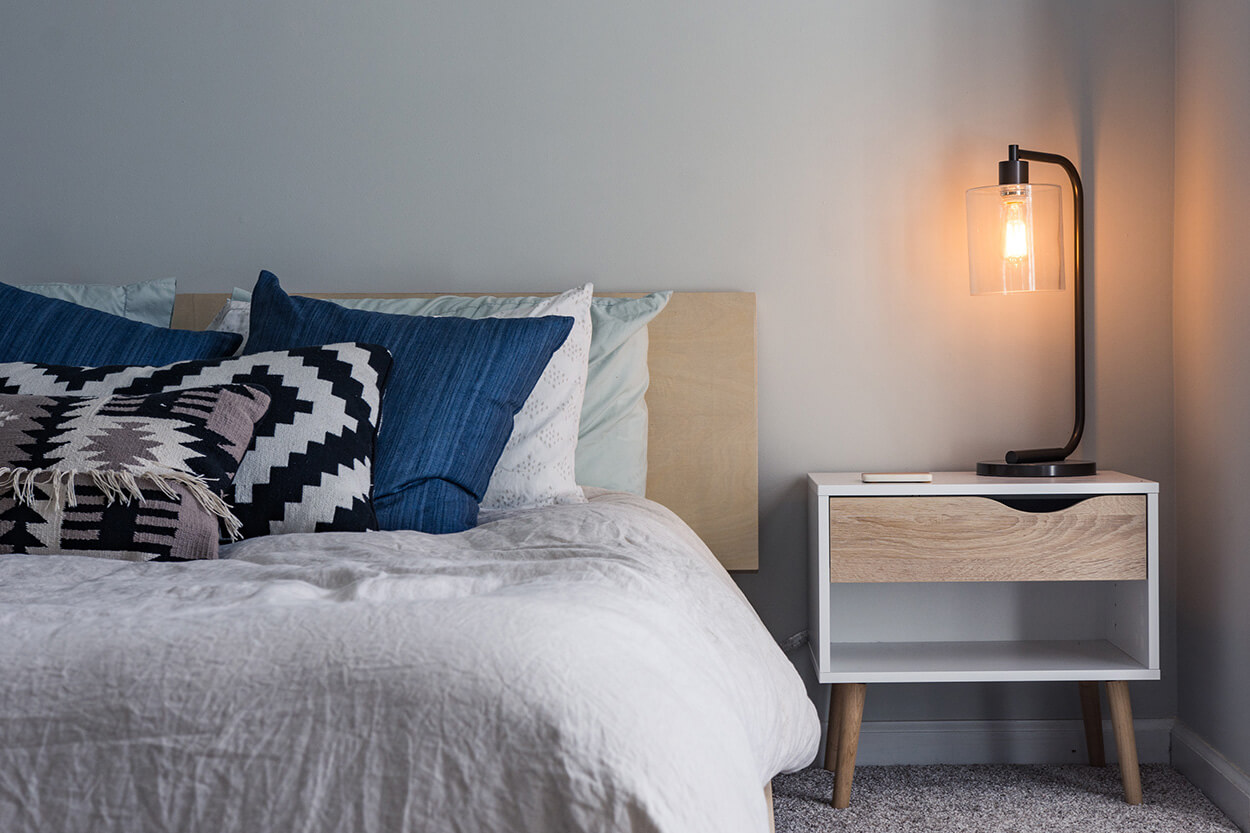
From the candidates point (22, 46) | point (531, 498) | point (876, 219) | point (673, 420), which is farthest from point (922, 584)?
point (22, 46)

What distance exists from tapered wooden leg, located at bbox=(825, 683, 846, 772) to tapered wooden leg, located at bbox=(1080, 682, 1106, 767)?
51 centimetres

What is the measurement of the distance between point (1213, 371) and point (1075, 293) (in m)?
0.29

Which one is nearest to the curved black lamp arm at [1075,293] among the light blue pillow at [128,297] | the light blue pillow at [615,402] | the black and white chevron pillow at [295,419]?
the light blue pillow at [615,402]

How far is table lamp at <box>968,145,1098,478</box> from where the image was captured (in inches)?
73.9

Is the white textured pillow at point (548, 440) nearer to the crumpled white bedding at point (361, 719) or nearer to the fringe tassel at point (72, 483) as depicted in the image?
the fringe tassel at point (72, 483)

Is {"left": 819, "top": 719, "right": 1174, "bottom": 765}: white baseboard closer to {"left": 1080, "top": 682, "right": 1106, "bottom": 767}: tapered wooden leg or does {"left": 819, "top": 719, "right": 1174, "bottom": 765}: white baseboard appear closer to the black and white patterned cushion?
{"left": 1080, "top": 682, "right": 1106, "bottom": 767}: tapered wooden leg

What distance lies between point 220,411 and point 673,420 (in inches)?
39.8

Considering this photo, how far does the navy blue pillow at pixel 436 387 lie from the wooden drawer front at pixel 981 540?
66cm

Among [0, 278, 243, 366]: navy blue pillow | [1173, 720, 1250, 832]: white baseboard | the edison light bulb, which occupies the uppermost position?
the edison light bulb

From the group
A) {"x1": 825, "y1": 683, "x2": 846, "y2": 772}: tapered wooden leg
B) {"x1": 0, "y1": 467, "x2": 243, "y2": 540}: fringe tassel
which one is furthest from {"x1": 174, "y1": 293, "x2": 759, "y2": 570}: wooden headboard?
{"x1": 0, "y1": 467, "x2": 243, "y2": 540}: fringe tassel

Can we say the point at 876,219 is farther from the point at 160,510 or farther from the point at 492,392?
the point at 160,510

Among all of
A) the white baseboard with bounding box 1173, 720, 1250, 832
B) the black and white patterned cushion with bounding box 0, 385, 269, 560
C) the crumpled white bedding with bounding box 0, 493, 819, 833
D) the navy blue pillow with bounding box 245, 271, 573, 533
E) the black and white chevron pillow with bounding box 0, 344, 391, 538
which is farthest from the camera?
the white baseboard with bounding box 1173, 720, 1250, 832

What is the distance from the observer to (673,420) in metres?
2.04

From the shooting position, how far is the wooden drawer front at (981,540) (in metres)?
1.74
